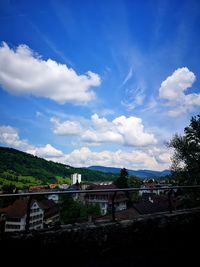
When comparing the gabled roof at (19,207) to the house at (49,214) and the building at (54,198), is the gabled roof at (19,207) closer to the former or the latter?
the house at (49,214)

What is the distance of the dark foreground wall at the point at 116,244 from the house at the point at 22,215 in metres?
0.23

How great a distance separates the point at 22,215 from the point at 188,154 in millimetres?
29569

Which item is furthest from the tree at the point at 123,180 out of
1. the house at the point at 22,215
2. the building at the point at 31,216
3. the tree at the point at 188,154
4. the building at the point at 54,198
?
the house at the point at 22,215

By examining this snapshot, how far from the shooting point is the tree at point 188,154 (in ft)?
92.0

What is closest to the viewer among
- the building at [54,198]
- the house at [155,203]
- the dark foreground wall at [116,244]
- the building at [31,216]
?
the dark foreground wall at [116,244]

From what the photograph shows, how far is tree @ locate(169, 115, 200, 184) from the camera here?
28028 millimetres

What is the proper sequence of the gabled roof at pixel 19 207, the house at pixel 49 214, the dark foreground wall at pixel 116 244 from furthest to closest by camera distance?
the house at pixel 49 214 → the gabled roof at pixel 19 207 → the dark foreground wall at pixel 116 244

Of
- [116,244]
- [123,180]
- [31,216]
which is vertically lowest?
[116,244]

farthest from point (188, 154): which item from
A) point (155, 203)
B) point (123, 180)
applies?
point (123, 180)

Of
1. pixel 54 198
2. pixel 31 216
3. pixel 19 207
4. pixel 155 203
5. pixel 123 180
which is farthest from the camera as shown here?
pixel 123 180

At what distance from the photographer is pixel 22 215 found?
4.16 metres

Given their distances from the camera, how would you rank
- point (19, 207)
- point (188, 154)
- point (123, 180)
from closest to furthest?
1. point (19, 207)
2. point (188, 154)
3. point (123, 180)

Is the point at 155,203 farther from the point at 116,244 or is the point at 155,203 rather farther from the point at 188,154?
the point at 188,154

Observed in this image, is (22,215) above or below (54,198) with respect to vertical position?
below
